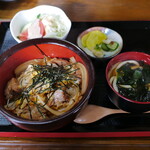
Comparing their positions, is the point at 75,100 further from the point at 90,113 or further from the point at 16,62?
the point at 16,62


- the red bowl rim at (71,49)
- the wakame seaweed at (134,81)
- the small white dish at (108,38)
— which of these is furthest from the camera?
the small white dish at (108,38)

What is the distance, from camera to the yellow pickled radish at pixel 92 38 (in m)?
1.51

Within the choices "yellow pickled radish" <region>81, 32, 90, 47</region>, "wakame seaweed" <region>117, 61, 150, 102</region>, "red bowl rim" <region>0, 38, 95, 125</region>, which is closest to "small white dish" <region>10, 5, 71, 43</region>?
"yellow pickled radish" <region>81, 32, 90, 47</region>

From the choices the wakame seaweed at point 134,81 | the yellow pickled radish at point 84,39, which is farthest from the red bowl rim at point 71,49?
the yellow pickled radish at point 84,39

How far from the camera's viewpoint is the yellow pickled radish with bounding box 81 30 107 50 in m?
1.51

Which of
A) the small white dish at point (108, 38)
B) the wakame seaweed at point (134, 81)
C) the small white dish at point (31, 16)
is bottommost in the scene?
the wakame seaweed at point (134, 81)

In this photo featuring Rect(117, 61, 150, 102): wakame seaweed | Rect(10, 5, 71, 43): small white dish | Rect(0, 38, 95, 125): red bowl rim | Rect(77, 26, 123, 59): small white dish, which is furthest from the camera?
Rect(10, 5, 71, 43): small white dish

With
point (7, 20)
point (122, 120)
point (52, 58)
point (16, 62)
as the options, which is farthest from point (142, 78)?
point (7, 20)

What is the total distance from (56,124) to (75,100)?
17 cm

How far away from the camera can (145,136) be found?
3.44 ft

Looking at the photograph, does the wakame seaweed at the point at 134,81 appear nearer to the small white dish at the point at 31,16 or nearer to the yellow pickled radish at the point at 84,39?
the yellow pickled radish at the point at 84,39

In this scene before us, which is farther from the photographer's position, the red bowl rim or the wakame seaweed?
the wakame seaweed

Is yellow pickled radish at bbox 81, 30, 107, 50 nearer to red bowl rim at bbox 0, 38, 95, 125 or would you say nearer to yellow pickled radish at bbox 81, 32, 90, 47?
yellow pickled radish at bbox 81, 32, 90, 47

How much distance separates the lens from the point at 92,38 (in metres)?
1.53
